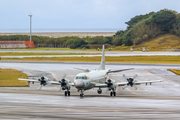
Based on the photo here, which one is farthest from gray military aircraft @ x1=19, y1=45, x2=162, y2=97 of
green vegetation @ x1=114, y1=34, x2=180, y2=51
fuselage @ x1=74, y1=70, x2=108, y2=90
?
green vegetation @ x1=114, y1=34, x2=180, y2=51

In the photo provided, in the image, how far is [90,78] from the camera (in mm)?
36812

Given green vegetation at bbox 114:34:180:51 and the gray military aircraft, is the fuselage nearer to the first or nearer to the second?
the gray military aircraft

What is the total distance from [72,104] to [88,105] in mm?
1640

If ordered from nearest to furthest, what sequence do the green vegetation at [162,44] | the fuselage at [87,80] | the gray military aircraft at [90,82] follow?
the fuselage at [87,80] → the gray military aircraft at [90,82] → the green vegetation at [162,44]

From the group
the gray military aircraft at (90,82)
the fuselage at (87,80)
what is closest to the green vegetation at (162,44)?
the fuselage at (87,80)

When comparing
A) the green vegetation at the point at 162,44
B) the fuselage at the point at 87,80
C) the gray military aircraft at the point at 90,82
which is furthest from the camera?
the green vegetation at the point at 162,44

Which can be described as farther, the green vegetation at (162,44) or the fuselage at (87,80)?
the green vegetation at (162,44)

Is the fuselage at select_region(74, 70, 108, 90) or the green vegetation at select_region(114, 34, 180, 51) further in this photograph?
the green vegetation at select_region(114, 34, 180, 51)

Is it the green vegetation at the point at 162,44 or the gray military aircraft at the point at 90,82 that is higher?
the green vegetation at the point at 162,44

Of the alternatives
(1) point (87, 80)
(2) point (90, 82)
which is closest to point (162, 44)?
(2) point (90, 82)

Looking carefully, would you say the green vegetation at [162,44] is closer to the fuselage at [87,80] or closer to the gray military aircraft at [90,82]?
the fuselage at [87,80]

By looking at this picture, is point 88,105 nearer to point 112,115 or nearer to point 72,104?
point 72,104

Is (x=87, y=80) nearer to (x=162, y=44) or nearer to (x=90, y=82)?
(x=90, y=82)

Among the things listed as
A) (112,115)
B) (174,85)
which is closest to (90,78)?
(112,115)
